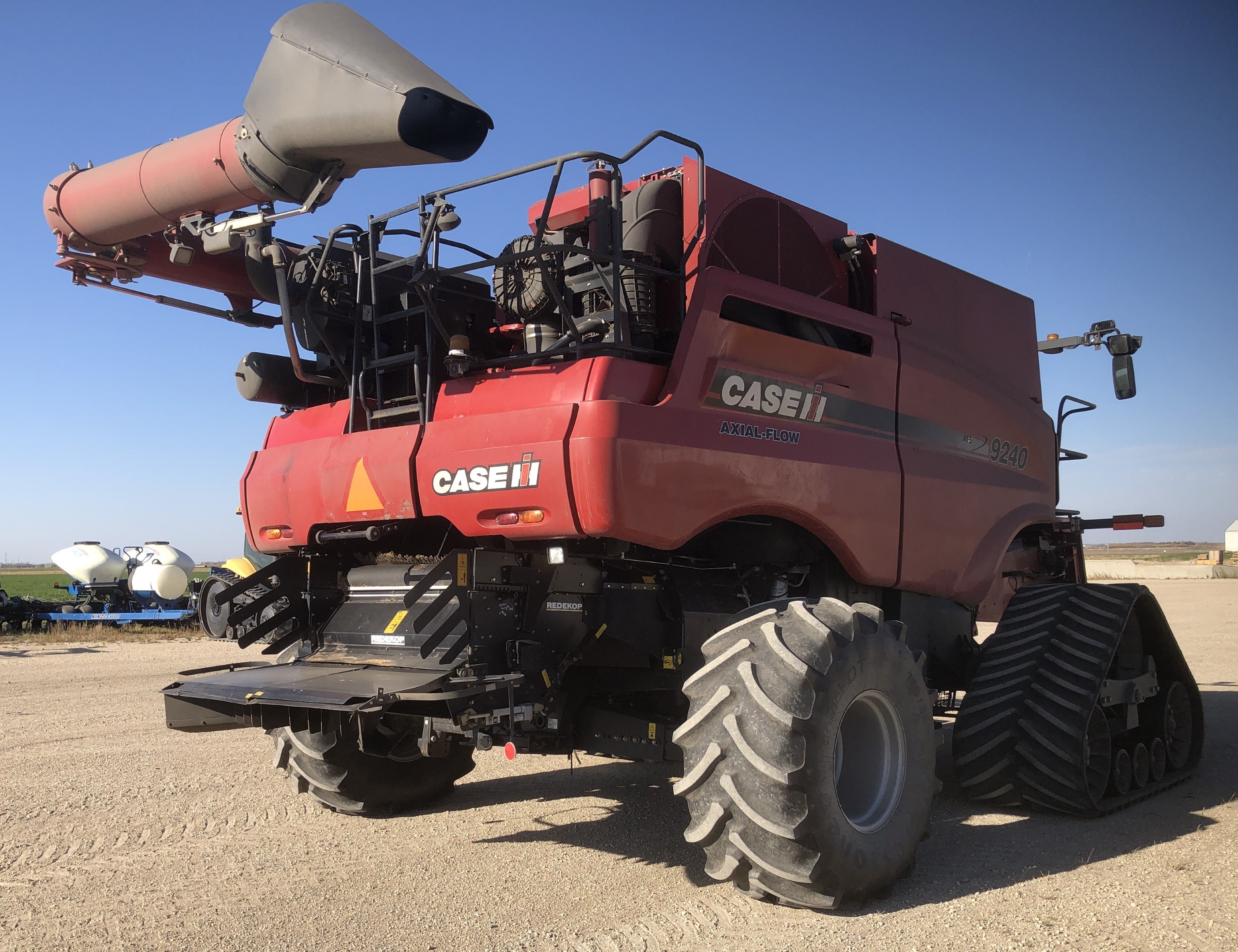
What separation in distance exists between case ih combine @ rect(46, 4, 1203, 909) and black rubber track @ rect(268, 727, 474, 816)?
0.08 ft

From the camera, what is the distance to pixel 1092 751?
6406 mm

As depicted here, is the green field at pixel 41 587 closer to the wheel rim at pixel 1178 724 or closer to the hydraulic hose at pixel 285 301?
the hydraulic hose at pixel 285 301

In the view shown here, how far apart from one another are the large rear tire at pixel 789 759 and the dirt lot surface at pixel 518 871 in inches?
8.4

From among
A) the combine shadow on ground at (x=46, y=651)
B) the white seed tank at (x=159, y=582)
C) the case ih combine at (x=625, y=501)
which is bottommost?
the combine shadow on ground at (x=46, y=651)

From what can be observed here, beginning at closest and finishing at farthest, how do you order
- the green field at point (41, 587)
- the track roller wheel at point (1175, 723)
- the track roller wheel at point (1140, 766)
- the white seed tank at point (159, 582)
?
the track roller wheel at point (1140, 766) < the track roller wheel at point (1175, 723) < the white seed tank at point (159, 582) < the green field at point (41, 587)

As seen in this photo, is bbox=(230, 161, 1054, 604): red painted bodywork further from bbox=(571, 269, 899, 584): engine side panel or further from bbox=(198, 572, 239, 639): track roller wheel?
bbox=(198, 572, 239, 639): track roller wheel

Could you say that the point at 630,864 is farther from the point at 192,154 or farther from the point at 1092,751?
the point at 192,154

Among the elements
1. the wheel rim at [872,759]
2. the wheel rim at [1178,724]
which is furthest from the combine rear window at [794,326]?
the wheel rim at [1178,724]

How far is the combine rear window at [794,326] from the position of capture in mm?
5406

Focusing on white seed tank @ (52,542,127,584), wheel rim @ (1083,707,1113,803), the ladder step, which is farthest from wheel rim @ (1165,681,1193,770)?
white seed tank @ (52,542,127,584)

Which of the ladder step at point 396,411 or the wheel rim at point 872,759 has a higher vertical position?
the ladder step at point 396,411

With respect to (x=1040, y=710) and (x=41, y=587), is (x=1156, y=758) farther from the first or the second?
(x=41, y=587)

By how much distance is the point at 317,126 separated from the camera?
4.81 meters

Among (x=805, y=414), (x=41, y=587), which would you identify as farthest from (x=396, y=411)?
(x=41, y=587)
